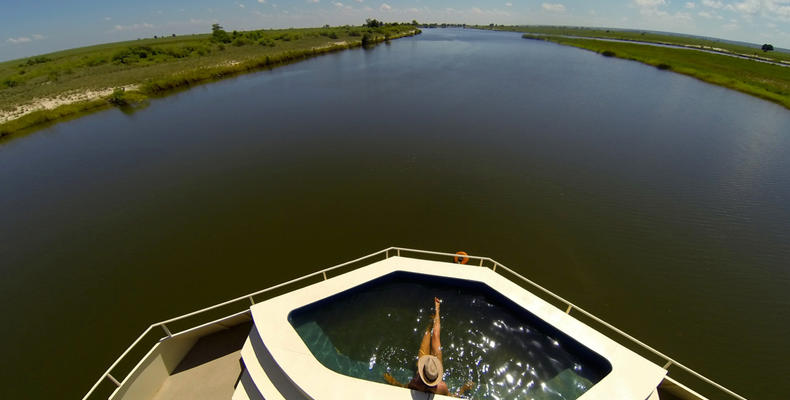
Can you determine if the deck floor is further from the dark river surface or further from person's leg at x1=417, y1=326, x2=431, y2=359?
person's leg at x1=417, y1=326, x2=431, y2=359

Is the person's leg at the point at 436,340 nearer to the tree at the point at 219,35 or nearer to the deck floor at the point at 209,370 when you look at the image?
the deck floor at the point at 209,370

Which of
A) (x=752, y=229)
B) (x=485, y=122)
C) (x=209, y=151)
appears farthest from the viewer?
(x=485, y=122)

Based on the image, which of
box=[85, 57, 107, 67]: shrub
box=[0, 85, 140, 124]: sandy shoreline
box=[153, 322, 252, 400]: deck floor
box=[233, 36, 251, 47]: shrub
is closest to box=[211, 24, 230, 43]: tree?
box=[233, 36, 251, 47]: shrub

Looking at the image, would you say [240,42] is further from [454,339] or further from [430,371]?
[430,371]

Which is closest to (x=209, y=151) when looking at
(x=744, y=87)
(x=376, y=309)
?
(x=376, y=309)

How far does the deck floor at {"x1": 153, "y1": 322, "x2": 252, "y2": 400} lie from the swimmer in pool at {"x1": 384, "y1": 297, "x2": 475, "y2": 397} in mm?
4440

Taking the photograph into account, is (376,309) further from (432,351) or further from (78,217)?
(78,217)

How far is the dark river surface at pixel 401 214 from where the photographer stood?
32.4ft

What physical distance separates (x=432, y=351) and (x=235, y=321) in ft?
19.9

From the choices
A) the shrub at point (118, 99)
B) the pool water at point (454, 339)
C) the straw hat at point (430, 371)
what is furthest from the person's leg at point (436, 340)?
the shrub at point (118, 99)

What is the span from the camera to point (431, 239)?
1352 cm

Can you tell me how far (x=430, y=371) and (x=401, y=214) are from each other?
9893 mm

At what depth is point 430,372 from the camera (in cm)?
552

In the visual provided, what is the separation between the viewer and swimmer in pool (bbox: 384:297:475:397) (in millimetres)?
5516
